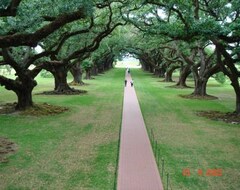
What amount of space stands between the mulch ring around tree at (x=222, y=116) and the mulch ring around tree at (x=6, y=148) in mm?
10328

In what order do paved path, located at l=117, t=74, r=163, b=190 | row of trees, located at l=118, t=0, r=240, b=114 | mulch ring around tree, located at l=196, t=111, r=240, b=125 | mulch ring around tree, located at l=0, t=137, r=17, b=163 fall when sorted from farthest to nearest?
1. mulch ring around tree, located at l=196, t=111, r=240, b=125
2. row of trees, located at l=118, t=0, r=240, b=114
3. mulch ring around tree, located at l=0, t=137, r=17, b=163
4. paved path, located at l=117, t=74, r=163, b=190

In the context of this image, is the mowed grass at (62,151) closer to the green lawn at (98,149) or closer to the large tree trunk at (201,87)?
the green lawn at (98,149)

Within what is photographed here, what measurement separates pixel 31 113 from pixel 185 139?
8.70 meters

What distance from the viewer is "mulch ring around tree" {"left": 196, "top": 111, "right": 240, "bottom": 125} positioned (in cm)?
1740

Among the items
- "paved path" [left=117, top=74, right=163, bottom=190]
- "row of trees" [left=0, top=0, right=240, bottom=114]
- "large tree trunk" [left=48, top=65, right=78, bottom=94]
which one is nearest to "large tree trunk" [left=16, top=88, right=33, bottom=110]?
"row of trees" [left=0, top=0, right=240, bottom=114]

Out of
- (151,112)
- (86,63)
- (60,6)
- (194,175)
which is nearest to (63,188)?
(194,175)

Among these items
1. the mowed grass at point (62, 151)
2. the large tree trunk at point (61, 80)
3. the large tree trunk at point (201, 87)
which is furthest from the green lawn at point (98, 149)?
the large tree trunk at point (61, 80)

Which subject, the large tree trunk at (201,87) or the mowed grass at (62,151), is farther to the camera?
the large tree trunk at (201,87)

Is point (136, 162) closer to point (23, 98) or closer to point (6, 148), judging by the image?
point (6, 148)

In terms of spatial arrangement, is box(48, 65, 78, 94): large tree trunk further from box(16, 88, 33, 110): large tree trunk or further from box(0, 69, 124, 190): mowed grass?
box(0, 69, 124, 190): mowed grass

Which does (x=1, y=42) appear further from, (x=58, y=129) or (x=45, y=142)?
(x=58, y=129)

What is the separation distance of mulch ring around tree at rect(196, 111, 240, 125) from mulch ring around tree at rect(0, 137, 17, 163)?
10.3m

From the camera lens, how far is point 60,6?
44.2 ft

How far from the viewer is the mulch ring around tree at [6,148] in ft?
33.9
